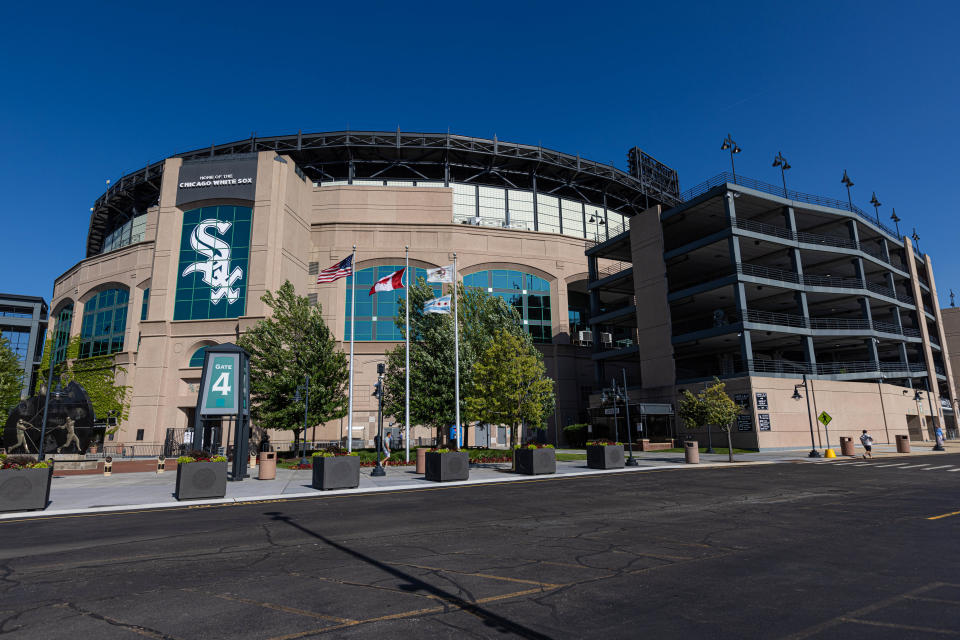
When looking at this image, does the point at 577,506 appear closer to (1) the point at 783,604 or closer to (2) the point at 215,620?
(1) the point at 783,604

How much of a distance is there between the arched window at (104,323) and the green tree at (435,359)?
34047mm

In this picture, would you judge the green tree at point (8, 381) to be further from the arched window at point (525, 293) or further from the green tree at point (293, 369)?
the arched window at point (525, 293)

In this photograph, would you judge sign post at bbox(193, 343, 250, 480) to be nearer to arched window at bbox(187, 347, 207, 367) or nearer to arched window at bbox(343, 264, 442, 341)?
arched window at bbox(187, 347, 207, 367)

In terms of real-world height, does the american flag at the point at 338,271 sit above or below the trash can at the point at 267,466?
above

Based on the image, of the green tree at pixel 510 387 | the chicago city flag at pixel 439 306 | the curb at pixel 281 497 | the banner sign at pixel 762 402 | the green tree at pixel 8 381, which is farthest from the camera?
the green tree at pixel 8 381

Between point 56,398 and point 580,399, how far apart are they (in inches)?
1677

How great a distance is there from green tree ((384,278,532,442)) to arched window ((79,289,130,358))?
34047 millimetres

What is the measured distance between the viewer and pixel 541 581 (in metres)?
6.71

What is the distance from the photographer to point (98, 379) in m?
47.5


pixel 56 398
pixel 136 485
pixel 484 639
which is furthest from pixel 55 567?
pixel 56 398

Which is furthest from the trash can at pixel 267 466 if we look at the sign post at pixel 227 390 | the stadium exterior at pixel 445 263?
the stadium exterior at pixel 445 263

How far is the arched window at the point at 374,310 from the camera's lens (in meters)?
48.6

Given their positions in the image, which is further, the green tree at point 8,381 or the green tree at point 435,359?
the green tree at point 8,381

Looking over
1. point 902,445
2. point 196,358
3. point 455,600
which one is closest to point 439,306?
point 455,600
